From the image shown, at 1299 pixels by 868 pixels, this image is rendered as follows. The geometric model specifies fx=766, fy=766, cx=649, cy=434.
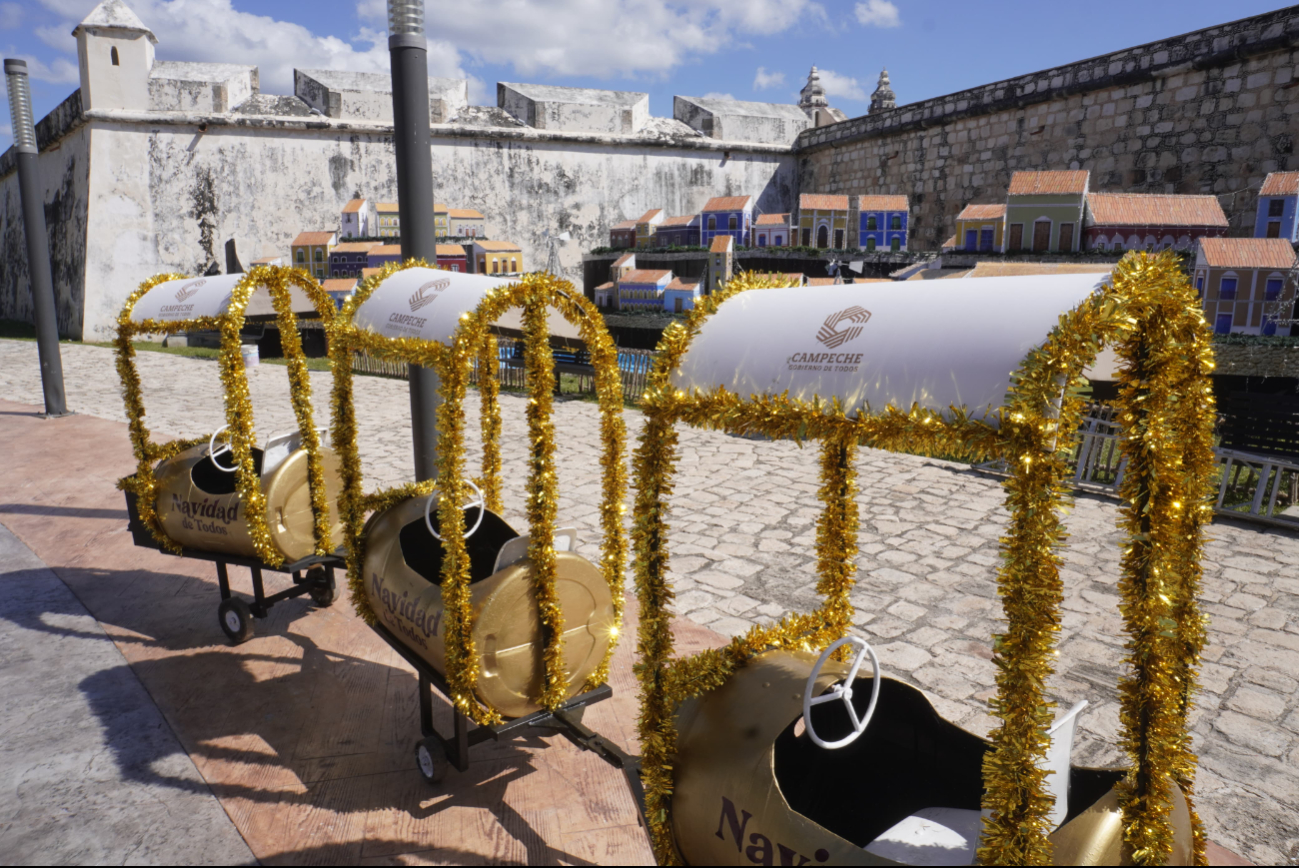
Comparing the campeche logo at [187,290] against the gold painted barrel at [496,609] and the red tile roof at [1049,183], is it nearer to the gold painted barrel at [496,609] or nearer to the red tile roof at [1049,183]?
the gold painted barrel at [496,609]

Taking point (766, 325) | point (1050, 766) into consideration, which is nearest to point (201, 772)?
point (766, 325)

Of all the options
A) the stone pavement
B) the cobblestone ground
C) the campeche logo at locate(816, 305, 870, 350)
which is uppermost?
the campeche logo at locate(816, 305, 870, 350)

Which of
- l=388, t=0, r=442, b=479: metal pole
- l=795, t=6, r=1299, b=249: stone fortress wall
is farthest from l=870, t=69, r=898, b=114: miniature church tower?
l=388, t=0, r=442, b=479: metal pole

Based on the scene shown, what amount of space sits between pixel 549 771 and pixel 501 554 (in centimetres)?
118

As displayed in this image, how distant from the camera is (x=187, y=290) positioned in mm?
5609

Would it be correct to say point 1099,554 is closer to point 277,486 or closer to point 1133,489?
point 1133,489

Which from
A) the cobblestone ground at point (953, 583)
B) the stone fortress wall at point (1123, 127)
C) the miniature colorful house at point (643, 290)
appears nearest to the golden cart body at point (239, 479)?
the cobblestone ground at point (953, 583)

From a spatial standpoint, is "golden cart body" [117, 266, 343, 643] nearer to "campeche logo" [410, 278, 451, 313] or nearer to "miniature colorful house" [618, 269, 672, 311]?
"campeche logo" [410, 278, 451, 313]

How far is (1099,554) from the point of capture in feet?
22.4

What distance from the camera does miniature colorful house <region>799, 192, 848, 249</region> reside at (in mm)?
17656

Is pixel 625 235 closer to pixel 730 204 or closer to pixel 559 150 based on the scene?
pixel 730 204

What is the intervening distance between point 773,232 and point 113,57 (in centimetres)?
1881

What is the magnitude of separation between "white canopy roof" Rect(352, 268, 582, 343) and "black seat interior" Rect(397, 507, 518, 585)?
114cm

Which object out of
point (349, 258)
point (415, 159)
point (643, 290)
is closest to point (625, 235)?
point (643, 290)
